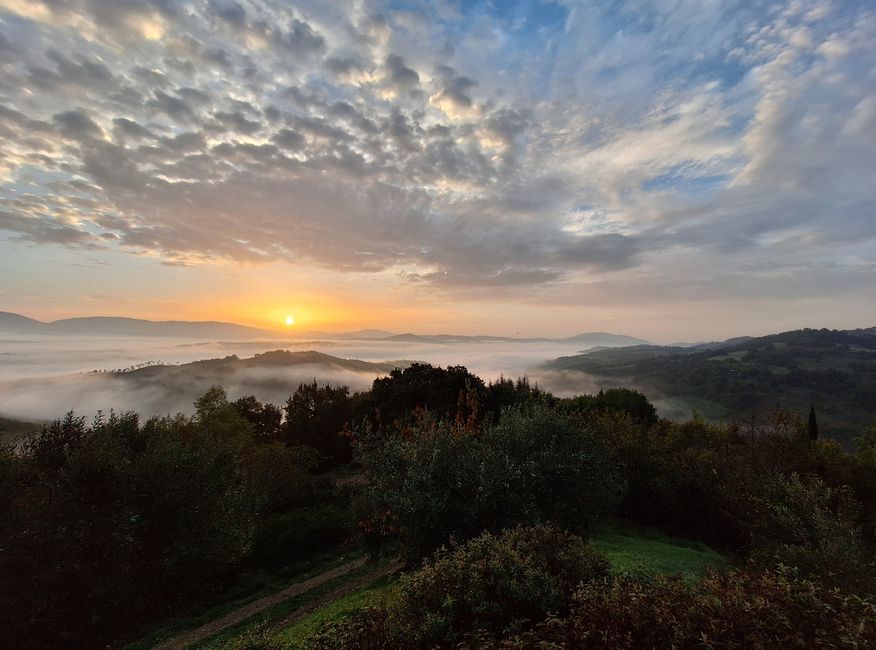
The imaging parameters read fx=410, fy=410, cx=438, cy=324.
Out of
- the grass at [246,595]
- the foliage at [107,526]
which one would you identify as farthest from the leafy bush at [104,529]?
the grass at [246,595]

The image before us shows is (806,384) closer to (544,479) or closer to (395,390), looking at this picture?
(395,390)

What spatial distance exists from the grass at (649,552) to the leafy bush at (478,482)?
5.55 feet

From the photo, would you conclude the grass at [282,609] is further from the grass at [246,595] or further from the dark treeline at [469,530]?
the dark treeline at [469,530]

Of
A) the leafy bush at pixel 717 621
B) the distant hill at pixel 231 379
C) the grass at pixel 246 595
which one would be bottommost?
the distant hill at pixel 231 379

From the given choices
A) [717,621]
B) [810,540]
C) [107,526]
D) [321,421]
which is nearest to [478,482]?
[717,621]

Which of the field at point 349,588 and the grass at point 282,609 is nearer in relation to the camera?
the field at point 349,588

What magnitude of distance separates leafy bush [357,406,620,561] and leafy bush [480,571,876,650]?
6.14m

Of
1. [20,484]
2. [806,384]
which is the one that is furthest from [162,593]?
[806,384]

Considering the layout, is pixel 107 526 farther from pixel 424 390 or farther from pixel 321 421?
pixel 321 421

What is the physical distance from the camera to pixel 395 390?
4078 centimetres

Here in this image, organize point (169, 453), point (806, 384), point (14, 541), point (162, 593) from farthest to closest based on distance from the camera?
point (806, 384), point (169, 453), point (162, 593), point (14, 541)

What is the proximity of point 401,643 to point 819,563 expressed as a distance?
11697 mm

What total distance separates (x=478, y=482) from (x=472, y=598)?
18.8 ft

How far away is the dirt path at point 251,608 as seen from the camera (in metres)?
14.8
